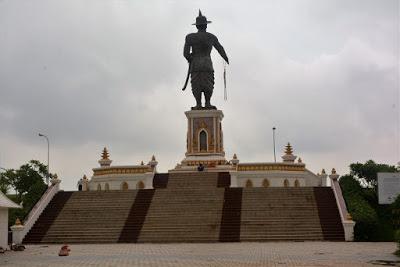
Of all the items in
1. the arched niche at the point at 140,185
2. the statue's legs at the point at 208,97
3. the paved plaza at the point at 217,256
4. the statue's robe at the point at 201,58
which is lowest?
the paved plaza at the point at 217,256

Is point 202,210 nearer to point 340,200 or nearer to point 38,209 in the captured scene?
point 340,200

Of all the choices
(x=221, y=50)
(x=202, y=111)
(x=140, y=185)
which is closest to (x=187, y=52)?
(x=221, y=50)

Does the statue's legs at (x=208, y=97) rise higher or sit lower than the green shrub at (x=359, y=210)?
higher

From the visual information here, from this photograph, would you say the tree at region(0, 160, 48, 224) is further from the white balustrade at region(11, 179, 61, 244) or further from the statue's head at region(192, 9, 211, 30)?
the statue's head at region(192, 9, 211, 30)

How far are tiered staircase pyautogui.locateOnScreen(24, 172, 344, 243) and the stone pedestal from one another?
1162cm

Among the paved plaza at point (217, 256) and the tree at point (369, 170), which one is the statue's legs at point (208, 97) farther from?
the paved plaza at point (217, 256)

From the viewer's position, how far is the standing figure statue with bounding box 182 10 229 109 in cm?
4800

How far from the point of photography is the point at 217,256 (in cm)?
2012

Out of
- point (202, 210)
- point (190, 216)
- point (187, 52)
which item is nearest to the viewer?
point (190, 216)

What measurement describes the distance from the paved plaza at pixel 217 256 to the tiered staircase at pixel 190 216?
3455 millimetres

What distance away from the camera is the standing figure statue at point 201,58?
4800 centimetres

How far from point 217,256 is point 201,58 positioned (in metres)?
29.7

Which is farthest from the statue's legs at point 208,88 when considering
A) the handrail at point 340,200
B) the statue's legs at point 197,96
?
the handrail at point 340,200

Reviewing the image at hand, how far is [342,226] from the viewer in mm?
28891
